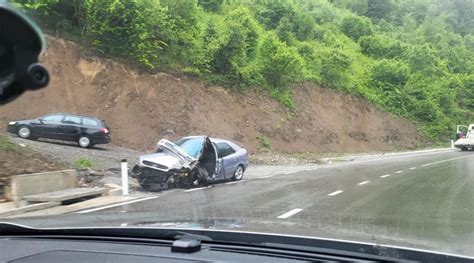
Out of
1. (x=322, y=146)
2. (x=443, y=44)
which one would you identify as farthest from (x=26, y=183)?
(x=443, y=44)

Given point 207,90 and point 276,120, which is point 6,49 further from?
point 276,120

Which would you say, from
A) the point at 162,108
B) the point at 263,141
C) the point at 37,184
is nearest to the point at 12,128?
the point at 162,108

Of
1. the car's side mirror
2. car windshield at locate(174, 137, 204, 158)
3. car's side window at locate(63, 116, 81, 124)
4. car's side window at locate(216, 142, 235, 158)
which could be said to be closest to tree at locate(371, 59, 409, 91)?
car's side window at locate(63, 116, 81, 124)

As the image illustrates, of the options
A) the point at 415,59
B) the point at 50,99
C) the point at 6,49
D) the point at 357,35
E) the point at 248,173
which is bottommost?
the point at 248,173

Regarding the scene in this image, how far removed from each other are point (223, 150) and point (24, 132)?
10217mm

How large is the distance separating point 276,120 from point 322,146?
162 inches

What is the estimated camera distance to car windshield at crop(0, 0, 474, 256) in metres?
9.05

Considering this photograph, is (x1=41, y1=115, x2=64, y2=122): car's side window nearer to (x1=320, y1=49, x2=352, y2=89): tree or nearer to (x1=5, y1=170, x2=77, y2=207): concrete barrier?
(x1=5, y1=170, x2=77, y2=207): concrete barrier

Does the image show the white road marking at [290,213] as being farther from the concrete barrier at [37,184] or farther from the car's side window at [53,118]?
the car's side window at [53,118]

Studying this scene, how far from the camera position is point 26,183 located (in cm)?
1241

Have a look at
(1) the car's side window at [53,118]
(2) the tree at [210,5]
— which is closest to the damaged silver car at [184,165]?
(1) the car's side window at [53,118]

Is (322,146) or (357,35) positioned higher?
(357,35)

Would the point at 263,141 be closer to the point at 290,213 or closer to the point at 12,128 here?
the point at 12,128

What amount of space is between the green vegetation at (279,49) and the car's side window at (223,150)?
6.71 metres
